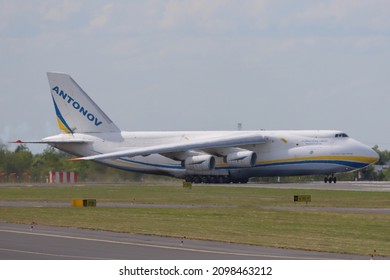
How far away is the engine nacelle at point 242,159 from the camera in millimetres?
77188

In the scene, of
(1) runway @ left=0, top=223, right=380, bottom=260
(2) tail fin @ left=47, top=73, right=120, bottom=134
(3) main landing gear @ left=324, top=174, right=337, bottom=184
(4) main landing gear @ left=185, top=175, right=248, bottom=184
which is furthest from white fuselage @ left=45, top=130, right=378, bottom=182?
(1) runway @ left=0, top=223, right=380, bottom=260

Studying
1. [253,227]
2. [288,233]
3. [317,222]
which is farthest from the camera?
[317,222]

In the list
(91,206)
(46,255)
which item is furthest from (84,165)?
(46,255)

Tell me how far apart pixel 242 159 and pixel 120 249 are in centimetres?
5269

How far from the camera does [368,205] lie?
4594cm

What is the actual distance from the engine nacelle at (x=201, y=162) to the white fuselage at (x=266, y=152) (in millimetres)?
912

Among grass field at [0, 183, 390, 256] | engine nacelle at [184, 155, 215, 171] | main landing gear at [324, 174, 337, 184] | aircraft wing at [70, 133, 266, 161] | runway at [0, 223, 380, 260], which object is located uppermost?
aircraft wing at [70, 133, 266, 161]

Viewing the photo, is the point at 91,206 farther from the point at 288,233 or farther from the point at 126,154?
the point at 126,154

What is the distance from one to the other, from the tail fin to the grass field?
29340mm

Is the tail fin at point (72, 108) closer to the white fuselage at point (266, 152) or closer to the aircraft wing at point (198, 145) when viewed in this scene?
the white fuselage at point (266, 152)

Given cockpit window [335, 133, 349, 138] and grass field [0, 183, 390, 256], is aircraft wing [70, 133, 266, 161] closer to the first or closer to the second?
cockpit window [335, 133, 349, 138]

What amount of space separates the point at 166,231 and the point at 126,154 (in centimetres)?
4632

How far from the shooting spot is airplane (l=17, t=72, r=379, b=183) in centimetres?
7750
